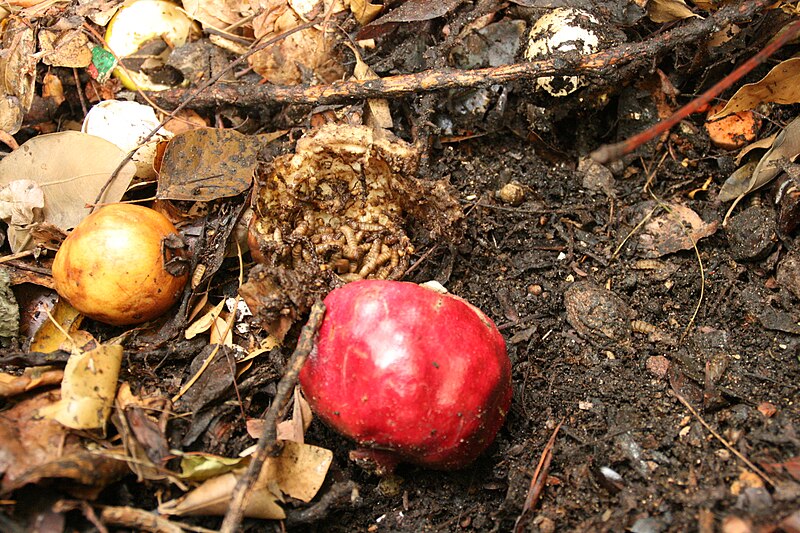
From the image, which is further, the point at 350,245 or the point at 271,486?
the point at 350,245

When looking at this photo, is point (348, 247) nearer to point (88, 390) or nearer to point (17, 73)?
point (88, 390)

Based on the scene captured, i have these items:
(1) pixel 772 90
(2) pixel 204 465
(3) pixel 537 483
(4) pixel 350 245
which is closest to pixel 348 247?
(4) pixel 350 245

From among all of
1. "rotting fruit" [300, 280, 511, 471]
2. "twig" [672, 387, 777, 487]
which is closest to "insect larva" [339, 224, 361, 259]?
"rotting fruit" [300, 280, 511, 471]

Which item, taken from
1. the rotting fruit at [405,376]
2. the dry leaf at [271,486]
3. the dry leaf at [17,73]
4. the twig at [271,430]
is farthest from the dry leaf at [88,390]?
the dry leaf at [17,73]

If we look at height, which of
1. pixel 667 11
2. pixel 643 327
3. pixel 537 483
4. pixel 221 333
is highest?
pixel 667 11

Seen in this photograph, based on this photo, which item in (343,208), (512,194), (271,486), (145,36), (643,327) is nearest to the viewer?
(271,486)

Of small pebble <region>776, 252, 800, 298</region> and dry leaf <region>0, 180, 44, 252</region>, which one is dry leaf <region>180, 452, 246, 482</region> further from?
small pebble <region>776, 252, 800, 298</region>

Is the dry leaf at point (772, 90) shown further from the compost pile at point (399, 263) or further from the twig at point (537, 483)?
the twig at point (537, 483)

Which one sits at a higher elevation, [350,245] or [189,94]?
[189,94]
